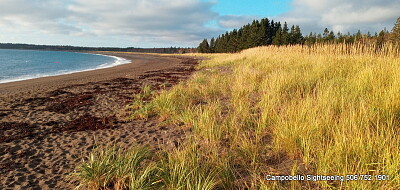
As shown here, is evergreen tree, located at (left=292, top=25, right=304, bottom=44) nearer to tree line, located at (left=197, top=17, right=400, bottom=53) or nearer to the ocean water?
tree line, located at (left=197, top=17, right=400, bottom=53)

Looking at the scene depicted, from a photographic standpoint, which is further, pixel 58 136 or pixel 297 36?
pixel 297 36

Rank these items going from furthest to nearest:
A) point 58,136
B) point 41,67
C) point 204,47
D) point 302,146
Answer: point 204,47
point 41,67
point 58,136
point 302,146

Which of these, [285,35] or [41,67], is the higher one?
[285,35]

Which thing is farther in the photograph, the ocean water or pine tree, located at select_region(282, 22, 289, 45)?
pine tree, located at select_region(282, 22, 289, 45)

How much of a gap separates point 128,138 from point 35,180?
1.60m

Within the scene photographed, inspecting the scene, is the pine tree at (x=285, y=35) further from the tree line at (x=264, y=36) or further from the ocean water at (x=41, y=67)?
the ocean water at (x=41, y=67)

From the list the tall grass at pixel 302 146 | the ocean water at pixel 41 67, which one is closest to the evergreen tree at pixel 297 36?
the ocean water at pixel 41 67

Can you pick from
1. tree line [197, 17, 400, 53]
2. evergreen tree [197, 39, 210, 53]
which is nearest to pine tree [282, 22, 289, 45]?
tree line [197, 17, 400, 53]

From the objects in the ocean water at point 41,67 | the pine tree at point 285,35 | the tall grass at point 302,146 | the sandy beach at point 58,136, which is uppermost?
the pine tree at point 285,35

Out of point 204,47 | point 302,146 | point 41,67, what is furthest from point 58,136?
point 204,47

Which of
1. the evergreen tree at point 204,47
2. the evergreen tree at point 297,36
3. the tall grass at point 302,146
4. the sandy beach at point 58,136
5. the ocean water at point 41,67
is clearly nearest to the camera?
the tall grass at point 302,146

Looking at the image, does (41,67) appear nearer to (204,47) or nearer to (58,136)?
(58,136)

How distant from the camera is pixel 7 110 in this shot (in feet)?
22.8

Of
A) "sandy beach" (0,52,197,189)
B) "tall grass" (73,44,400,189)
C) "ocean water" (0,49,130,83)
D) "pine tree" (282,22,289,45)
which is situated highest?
"pine tree" (282,22,289,45)
